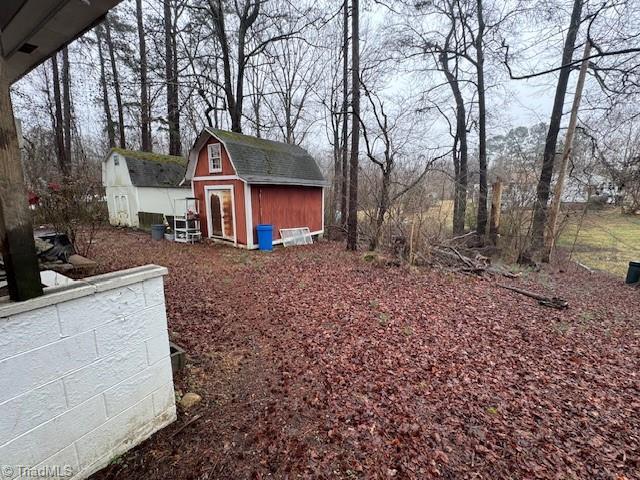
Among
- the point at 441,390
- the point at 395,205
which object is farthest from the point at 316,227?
the point at 441,390

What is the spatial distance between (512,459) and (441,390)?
2.61ft

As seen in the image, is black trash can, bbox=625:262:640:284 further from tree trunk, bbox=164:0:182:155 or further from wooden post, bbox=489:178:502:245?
tree trunk, bbox=164:0:182:155

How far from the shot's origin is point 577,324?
4.58 m

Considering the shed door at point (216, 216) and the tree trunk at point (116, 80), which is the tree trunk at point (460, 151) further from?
the tree trunk at point (116, 80)

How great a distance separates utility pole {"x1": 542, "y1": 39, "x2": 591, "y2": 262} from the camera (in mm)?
8242

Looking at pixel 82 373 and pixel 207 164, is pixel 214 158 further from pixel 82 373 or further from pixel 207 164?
pixel 82 373

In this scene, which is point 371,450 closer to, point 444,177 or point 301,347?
point 301,347

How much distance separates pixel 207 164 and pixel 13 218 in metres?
10.0

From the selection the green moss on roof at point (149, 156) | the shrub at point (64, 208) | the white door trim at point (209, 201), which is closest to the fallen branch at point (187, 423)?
the shrub at point (64, 208)

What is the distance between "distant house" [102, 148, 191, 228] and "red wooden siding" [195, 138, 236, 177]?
3482 millimetres

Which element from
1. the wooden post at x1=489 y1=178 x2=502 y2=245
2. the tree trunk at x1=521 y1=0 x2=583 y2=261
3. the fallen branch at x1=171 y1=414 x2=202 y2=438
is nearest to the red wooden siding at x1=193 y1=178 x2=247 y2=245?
the fallen branch at x1=171 y1=414 x2=202 y2=438

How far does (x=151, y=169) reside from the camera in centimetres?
1403

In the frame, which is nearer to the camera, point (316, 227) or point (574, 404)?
point (574, 404)

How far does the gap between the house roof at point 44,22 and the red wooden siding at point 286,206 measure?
21.5 ft
